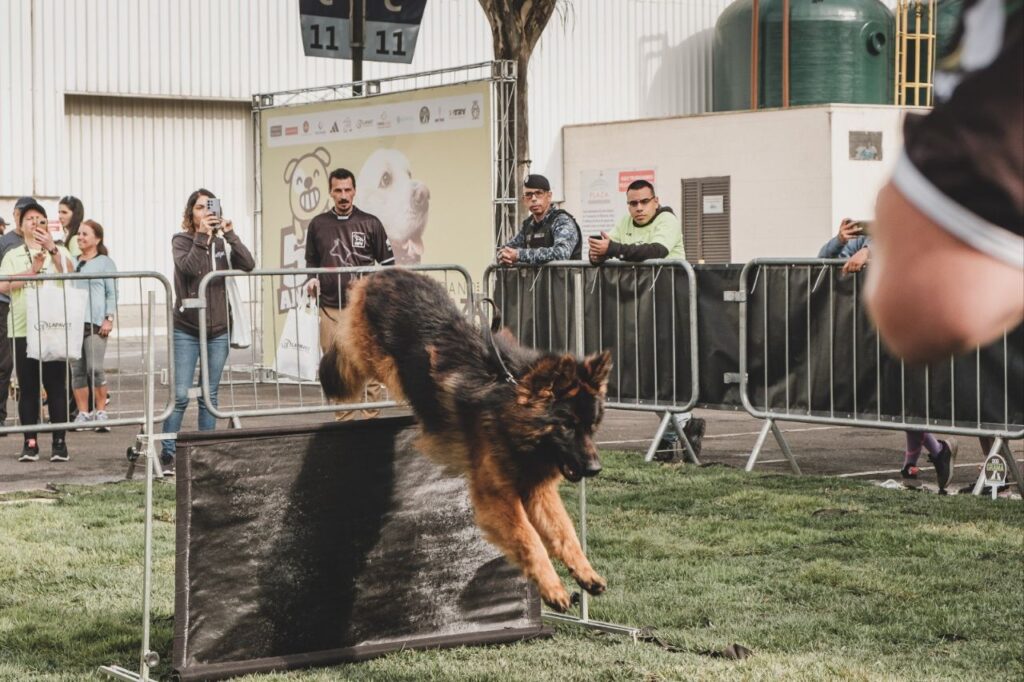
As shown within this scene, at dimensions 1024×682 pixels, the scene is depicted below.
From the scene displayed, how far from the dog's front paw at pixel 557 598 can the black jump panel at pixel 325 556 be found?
1178 millimetres

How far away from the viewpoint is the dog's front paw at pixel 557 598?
4.52m

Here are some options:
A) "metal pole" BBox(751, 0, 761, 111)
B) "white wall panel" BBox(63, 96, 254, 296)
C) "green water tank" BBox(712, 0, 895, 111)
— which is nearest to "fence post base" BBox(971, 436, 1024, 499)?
"white wall panel" BBox(63, 96, 254, 296)

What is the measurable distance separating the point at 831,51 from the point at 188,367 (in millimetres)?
24650

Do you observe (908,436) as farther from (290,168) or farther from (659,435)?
(290,168)

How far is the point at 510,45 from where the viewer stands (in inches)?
622

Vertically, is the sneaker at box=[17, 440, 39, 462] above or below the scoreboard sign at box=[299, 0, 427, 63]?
below

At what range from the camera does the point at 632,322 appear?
11406 mm

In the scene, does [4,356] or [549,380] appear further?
[4,356]

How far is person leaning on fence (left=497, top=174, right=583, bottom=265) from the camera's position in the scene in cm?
1162

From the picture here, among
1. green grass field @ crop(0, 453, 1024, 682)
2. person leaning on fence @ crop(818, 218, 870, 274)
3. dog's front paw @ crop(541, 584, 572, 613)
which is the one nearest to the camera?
dog's front paw @ crop(541, 584, 572, 613)

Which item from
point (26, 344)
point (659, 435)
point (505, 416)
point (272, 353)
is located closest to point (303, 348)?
point (26, 344)

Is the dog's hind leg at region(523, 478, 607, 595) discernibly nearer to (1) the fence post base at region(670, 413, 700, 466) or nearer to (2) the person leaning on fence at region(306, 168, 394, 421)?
(1) the fence post base at region(670, 413, 700, 466)

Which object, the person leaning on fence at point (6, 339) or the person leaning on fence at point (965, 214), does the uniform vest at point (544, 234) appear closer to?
the person leaning on fence at point (6, 339)

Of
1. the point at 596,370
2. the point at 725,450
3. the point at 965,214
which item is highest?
the point at 965,214
